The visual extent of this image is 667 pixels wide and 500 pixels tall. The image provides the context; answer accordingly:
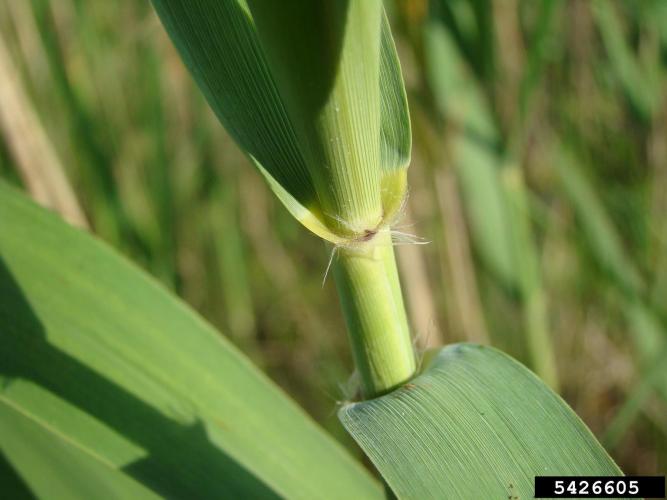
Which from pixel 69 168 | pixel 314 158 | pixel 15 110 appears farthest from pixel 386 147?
pixel 69 168

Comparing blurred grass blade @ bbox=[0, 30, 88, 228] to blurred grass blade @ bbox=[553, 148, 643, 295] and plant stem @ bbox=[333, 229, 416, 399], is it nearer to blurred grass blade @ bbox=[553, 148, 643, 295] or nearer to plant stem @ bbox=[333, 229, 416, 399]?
plant stem @ bbox=[333, 229, 416, 399]

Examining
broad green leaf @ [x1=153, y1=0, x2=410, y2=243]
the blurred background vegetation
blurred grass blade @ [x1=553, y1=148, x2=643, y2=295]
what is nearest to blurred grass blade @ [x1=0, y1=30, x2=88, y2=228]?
the blurred background vegetation

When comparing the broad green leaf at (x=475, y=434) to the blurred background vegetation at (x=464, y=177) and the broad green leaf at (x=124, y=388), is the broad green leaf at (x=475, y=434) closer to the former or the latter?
the broad green leaf at (x=124, y=388)

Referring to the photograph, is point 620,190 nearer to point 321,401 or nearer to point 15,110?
point 321,401

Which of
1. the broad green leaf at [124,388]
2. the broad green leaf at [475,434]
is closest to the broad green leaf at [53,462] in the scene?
the broad green leaf at [124,388]

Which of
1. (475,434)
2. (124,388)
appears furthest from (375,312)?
(124,388)

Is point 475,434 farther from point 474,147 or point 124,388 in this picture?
point 474,147

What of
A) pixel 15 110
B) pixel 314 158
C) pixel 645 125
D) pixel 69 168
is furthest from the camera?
pixel 69 168
